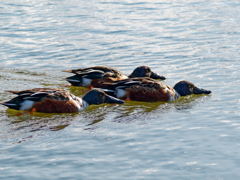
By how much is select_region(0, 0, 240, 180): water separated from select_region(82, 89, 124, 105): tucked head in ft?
0.60

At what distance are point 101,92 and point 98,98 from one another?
0.17 metres

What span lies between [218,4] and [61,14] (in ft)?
31.8

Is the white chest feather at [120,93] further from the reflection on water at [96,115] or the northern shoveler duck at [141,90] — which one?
the reflection on water at [96,115]

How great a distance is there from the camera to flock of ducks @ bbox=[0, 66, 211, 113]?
9344 mm

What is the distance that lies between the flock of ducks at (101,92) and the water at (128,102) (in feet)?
0.71

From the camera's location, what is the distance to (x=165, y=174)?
625 centimetres

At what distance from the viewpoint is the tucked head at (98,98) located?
10.1 meters

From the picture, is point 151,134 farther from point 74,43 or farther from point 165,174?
point 74,43

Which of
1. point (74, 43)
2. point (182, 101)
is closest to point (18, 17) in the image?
point (74, 43)

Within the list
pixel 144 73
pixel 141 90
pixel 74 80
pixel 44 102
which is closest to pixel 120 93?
pixel 141 90

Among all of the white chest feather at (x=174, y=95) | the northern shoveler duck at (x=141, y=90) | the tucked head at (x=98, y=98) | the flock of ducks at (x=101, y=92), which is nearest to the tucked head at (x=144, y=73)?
the flock of ducks at (x=101, y=92)

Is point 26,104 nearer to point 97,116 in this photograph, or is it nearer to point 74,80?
point 97,116

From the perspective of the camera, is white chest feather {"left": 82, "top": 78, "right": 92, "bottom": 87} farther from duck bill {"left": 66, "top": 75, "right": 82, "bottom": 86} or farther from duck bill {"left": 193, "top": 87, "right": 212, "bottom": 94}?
duck bill {"left": 193, "top": 87, "right": 212, "bottom": 94}

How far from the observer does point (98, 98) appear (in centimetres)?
1019
